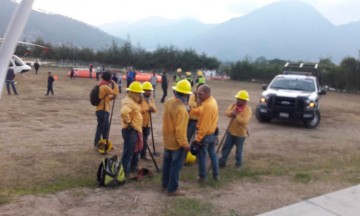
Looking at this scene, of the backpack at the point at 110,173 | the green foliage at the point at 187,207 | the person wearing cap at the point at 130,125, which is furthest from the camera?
the person wearing cap at the point at 130,125

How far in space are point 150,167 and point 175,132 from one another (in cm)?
213

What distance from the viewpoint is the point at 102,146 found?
8.77m

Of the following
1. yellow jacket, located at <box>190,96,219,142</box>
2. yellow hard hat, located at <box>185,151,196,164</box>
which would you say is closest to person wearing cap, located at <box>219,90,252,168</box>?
yellow hard hat, located at <box>185,151,196,164</box>

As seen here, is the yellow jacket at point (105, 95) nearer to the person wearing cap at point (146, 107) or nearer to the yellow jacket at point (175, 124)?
the person wearing cap at point (146, 107)

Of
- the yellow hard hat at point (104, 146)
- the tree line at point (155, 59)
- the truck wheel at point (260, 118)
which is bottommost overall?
the yellow hard hat at point (104, 146)

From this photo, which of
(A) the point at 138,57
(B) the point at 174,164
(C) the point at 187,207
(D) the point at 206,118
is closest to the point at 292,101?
(D) the point at 206,118

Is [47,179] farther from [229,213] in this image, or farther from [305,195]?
[305,195]

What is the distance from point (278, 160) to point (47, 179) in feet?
16.7

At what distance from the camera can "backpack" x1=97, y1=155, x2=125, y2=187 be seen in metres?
6.52

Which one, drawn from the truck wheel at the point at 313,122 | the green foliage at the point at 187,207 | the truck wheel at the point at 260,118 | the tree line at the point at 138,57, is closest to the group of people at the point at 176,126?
the green foliage at the point at 187,207

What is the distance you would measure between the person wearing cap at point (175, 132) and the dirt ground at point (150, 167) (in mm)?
340

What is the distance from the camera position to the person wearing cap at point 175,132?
19.8ft

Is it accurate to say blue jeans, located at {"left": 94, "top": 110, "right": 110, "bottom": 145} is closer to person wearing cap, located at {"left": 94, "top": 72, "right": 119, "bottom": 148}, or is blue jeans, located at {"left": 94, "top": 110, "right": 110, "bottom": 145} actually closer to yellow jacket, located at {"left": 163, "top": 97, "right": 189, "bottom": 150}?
person wearing cap, located at {"left": 94, "top": 72, "right": 119, "bottom": 148}

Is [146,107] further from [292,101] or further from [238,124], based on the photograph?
[292,101]
